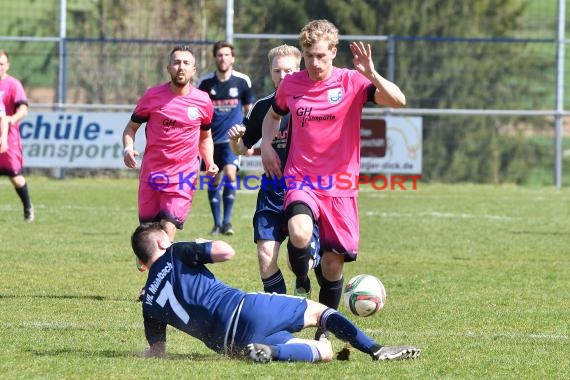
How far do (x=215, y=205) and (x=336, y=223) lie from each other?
23.4 ft

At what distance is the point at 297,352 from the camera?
636cm

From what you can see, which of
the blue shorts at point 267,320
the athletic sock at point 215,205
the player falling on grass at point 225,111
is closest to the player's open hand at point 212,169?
the blue shorts at point 267,320

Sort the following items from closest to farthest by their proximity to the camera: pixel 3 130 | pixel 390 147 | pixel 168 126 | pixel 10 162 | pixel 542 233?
pixel 168 126 → pixel 3 130 → pixel 542 233 → pixel 10 162 → pixel 390 147

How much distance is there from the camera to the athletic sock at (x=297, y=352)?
634cm

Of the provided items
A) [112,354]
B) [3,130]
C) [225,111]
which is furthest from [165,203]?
[225,111]

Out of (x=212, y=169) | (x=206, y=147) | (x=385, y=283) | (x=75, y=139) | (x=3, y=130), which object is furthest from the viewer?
(x=75, y=139)

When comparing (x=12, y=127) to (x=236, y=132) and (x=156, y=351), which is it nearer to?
(x=236, y=132)

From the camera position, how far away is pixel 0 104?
45.3 ft

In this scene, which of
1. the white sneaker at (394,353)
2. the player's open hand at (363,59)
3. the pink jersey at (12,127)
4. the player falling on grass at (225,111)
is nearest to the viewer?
the white sneaker at (394,353)

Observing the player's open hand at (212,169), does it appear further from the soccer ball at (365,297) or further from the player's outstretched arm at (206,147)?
the soccer ball at (365,297)

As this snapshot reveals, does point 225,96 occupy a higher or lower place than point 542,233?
higher

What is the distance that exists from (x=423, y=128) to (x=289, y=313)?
16.7 meters

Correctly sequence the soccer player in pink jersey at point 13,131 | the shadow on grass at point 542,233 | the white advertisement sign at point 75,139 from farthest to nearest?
the white advertisement sign at point 75,139 < the shadow on grass at point 542,233 < the soccer player in pink jersey at point 13,131

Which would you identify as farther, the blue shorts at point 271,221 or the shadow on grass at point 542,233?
the shadow on grass at point 542,233
